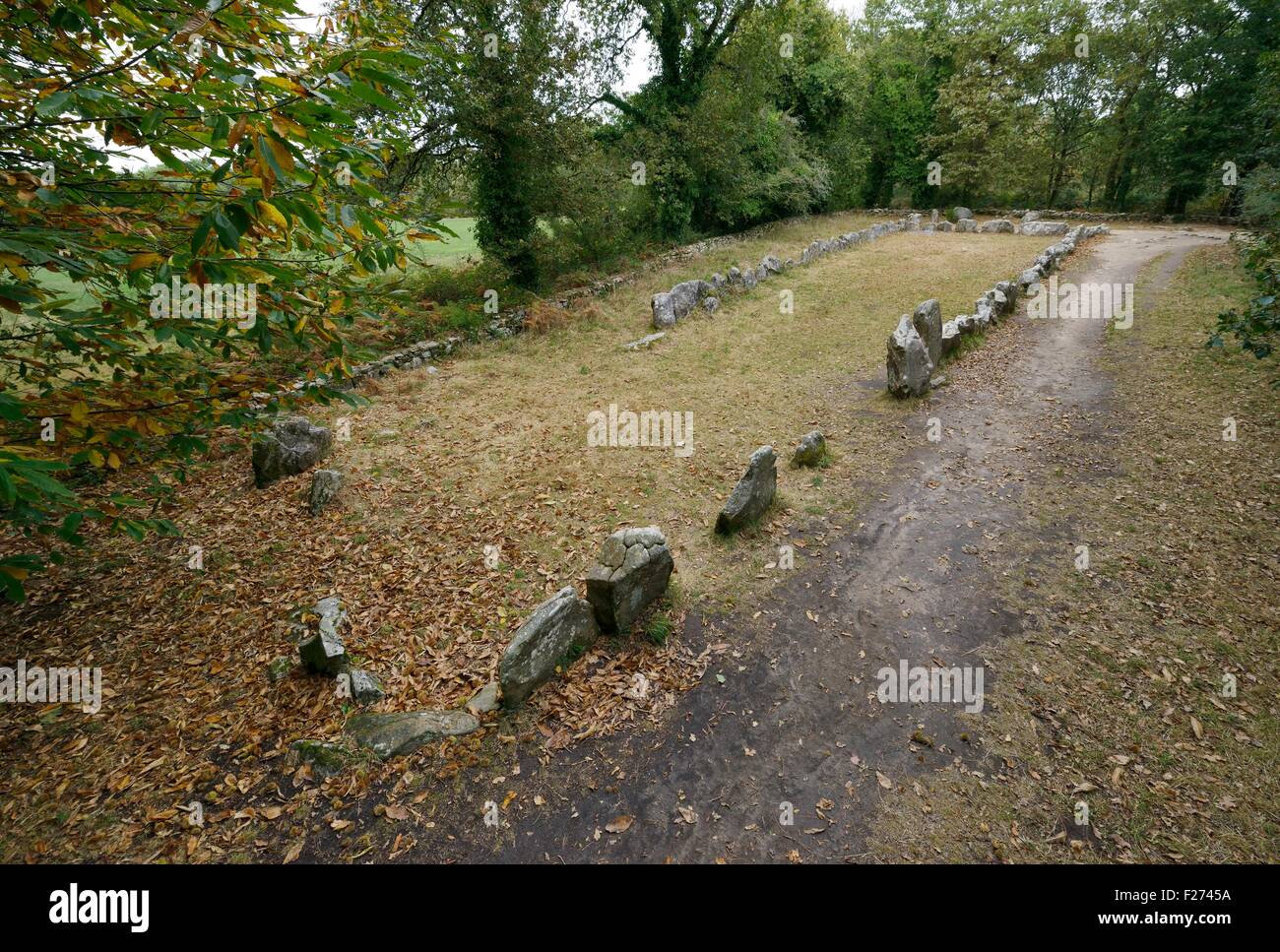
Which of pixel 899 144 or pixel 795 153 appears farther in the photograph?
pixel 899 144

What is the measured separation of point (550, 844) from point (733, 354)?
11112 millimetres

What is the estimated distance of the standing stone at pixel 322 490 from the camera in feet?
24.3

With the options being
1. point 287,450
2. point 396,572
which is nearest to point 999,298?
point 396,572

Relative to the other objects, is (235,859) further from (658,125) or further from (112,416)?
(658,125)

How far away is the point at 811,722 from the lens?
4762 mm

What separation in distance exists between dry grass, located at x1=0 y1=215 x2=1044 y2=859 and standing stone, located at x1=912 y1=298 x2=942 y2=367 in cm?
127

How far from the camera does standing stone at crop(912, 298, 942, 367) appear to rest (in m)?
11.3

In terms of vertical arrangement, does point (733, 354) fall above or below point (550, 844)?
above

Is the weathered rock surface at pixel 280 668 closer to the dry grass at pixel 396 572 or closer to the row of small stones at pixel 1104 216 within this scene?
the dry grass at pixel 396 572

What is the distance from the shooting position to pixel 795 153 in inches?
1023

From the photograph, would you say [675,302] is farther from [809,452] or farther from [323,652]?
[323,652]

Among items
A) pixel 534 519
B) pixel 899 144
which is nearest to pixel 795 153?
pixel 899 144

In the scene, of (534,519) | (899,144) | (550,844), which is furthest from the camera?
(899,144)

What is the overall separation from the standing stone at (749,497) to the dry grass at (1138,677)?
2922 mm
